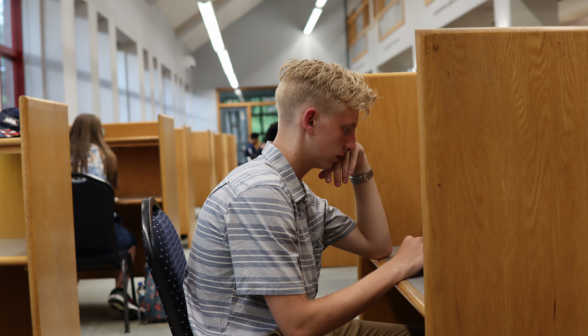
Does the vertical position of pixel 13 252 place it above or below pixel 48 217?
below

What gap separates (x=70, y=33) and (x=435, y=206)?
5.55m

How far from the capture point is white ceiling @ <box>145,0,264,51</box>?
10.5 m

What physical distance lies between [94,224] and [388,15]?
27.2ft

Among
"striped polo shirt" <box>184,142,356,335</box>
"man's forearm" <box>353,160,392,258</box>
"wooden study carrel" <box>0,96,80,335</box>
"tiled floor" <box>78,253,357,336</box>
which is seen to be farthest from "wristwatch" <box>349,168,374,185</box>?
"tiled floor" <box>78,253,357,336</box>

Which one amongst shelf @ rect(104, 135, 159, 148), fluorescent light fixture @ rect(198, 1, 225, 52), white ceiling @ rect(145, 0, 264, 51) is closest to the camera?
shelf @ rect(104, 135, 159, 148)

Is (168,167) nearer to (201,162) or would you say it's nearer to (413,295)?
(413,295)

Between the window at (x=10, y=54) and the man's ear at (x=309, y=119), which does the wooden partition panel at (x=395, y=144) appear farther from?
the window at (x=10, y=54)

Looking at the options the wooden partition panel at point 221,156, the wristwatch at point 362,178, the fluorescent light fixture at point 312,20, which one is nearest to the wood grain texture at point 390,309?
the wristwatch at point 362,178

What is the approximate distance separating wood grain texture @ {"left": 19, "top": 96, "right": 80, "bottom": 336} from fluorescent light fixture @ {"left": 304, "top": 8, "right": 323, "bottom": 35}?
31.2 feet

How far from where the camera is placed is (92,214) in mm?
2477

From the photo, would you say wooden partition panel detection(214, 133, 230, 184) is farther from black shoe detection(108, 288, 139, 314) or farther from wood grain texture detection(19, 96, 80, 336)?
wood grain texture detection(19, 96, 80, 336)

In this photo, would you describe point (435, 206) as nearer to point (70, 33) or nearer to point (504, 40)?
point (504, 40)

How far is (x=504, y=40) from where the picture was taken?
2.50ft

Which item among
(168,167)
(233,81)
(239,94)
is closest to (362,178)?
(168,167)
